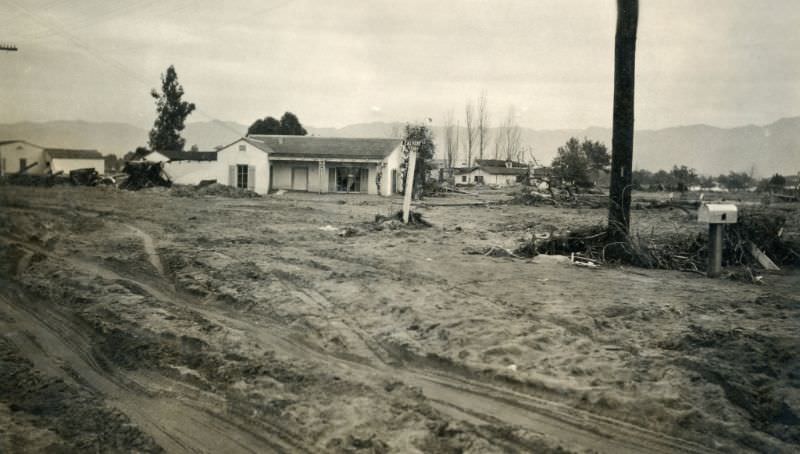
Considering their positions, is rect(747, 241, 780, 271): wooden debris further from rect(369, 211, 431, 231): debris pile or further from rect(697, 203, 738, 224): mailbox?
rect(369, 211, 431, 231): debris pile

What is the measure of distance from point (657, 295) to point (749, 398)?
3.00 meters

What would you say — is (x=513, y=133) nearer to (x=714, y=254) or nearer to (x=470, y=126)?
(x=470, y=126)

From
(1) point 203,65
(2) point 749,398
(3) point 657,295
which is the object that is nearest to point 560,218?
(3) point 657,295

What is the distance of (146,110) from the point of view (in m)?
6.95

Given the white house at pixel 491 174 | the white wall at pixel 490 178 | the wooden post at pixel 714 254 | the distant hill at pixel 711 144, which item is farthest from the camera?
the white house at pixel 491 174

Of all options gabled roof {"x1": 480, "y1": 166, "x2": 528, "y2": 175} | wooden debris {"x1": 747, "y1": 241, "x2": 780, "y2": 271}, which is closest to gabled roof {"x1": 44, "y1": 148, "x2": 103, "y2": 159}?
wooden debris {"x1": 747, "y1": 241, "x2": 780, "y2": 271}

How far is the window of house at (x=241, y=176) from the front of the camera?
105 ft

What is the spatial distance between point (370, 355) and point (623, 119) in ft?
24.5

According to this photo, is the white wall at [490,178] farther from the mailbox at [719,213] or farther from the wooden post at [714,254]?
the mailbox at [719,213]

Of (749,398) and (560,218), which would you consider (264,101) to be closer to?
(749,398)

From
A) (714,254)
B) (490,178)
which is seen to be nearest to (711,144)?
(714,254)

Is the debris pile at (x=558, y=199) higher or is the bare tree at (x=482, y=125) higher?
the bare tree at (x=482, y=125)

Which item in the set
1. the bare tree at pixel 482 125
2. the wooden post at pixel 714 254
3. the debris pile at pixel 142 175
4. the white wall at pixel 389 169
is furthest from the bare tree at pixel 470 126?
the wooden post at pixel 714 254

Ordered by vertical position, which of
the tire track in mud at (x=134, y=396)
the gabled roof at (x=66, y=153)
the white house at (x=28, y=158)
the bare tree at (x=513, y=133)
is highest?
the bare tree at (x=513, y=133)
